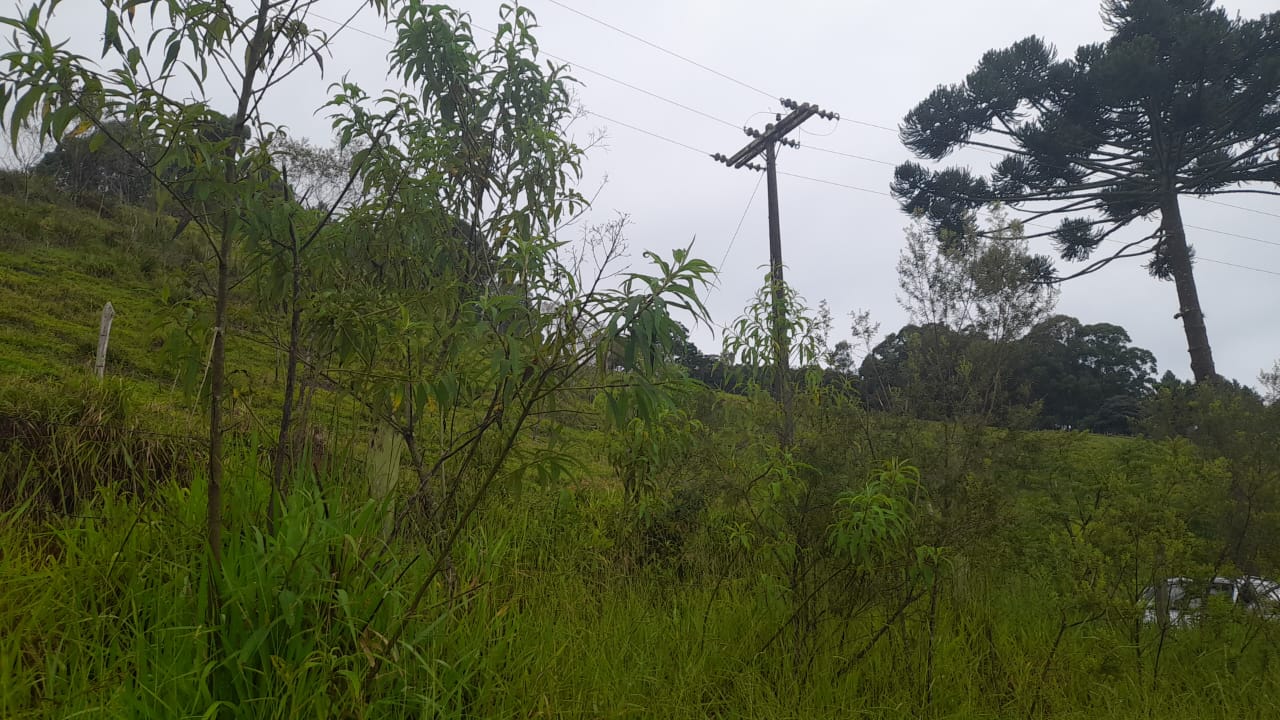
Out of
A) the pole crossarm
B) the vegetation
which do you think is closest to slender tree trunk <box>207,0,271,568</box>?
the vegetation

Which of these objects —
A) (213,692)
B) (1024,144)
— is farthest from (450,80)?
(1024,144)

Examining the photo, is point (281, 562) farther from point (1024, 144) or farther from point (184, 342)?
point (1024, 144)

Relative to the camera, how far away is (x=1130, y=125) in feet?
39.2

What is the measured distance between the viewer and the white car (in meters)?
3.80

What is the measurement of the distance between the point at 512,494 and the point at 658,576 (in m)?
1.06

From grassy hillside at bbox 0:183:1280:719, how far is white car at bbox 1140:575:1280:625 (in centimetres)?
9

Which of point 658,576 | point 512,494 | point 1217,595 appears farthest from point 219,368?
point 1217,595

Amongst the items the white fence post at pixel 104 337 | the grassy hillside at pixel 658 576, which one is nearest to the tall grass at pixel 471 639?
the grassy hillside at pixel 658 576

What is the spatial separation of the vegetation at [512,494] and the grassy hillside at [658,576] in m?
0.02

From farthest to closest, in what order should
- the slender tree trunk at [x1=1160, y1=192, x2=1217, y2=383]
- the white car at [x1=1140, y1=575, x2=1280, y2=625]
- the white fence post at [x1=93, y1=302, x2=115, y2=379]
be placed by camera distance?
the slender tree trunk at [x1=1160, y1=192, x2=1217, y2=383] → the white fence post at [x1=93, y1=302, x2=115, y2=379] → the white car at [x1=1140, y1=575, x2=1280, y2=625]

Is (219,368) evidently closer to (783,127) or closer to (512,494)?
(512,494)

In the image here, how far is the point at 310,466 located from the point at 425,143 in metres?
1.65

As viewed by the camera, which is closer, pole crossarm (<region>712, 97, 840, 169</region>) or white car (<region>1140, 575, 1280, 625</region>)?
white car (<region>1140, 575, 1280, 625</region>)

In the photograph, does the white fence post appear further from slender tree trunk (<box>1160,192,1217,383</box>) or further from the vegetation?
slender tree trunk (<box>1160,192,1217,383</box>)
